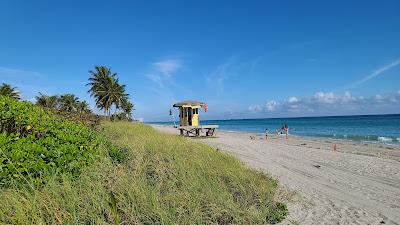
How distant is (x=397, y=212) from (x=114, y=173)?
200 inches

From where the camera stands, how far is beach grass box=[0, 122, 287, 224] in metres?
3.66

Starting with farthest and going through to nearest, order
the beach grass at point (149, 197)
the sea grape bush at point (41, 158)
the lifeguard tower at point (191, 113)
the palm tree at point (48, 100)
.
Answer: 1. the palm tree at point (48, 100)
2. the lifeguard tower at point (191, 113)
3. the sea grape bush at point (41, 158)
4. the beach grass at point (149, 197)

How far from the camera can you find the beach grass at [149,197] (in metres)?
3.66

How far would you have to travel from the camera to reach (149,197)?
433 cm

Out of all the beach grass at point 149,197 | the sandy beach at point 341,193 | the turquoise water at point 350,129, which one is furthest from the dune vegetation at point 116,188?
the turquoise water at point 350,129

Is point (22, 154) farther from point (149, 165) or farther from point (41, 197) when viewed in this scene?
point (149, 165)

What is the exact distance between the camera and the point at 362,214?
5.68 m

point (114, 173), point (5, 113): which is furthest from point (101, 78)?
point (114, 173)

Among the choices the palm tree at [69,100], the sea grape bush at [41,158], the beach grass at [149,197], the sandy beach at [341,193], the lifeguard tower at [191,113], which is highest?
the palm tree at [69,100]

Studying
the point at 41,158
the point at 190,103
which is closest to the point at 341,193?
the point at 41,158

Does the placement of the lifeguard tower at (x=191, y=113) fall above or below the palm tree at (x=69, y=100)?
below

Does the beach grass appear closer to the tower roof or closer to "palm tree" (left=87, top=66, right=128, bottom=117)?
the tower roof

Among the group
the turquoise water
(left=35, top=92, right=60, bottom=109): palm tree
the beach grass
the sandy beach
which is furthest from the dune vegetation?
(left=35, top=92, right=60, bottom=109): palm tree

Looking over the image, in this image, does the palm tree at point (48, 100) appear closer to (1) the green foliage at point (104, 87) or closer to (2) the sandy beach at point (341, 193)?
(1) the green foliage at point (104, 87)
